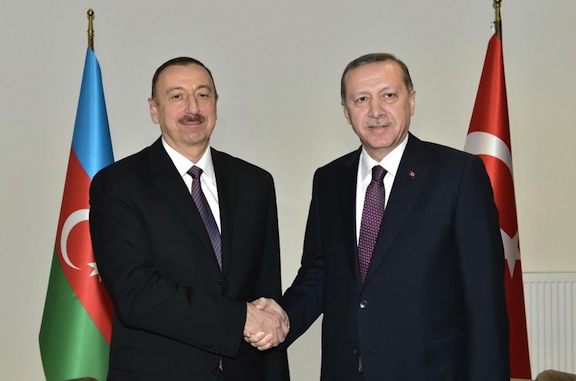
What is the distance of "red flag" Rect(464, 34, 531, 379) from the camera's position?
165 inches

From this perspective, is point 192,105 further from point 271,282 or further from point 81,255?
point 81,255

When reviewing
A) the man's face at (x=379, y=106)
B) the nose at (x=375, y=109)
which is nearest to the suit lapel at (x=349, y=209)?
the man's face at (x=379, y=106)

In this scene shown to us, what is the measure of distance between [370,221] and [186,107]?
32.2 inches

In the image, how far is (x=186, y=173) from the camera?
2742mm

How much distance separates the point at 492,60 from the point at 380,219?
219cm

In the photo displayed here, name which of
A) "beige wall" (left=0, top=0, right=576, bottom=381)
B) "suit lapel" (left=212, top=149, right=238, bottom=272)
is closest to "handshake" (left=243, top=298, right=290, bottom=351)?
"suit lapel" (left=212, top=149, right=238, bottom=272)

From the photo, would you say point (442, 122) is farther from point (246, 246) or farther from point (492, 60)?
point (246, 246)

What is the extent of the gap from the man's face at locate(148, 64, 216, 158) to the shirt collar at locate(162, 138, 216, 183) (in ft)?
0.05

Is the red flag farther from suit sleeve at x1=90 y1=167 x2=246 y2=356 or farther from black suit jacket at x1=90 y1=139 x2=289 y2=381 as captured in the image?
suit sleeve at x1=90 y1=167 x2=246 y2=356

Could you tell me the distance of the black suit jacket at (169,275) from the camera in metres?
2.48

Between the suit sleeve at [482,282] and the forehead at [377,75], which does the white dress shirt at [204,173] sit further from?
the suit sleeve at [482,282]

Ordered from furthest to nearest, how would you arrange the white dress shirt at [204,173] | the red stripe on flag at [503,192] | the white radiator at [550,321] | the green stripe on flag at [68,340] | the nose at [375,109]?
the white radiator at [550,321] < the red stripe on flag at [503,192] < the green stripe on flag at [68,340] < the white dress shirt at [204,173] < the nose at [375,109]

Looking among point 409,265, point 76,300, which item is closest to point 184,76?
point 409,265

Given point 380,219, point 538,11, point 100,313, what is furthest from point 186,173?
point 538,11
